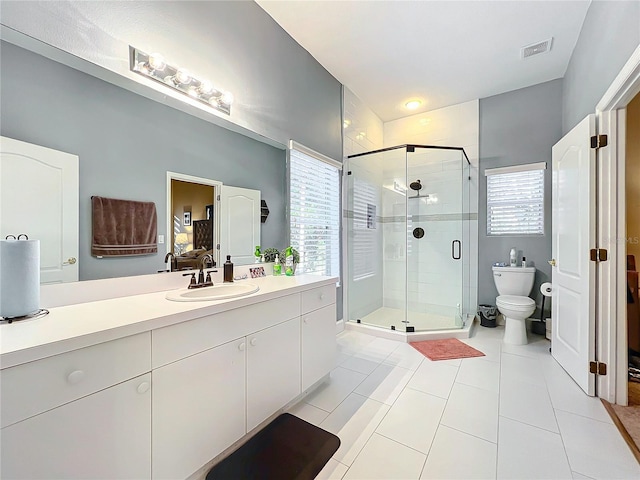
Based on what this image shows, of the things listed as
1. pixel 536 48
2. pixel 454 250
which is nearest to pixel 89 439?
pixel 454 250

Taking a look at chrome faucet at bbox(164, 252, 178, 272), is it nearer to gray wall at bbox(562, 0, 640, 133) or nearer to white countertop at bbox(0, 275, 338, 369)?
white countertop at bbox(0, 275, 338, 369)

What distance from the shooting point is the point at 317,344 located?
1.95 metres

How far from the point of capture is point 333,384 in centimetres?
210

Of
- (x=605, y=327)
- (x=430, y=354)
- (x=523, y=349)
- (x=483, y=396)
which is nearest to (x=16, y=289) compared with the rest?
(x=483, y=396)

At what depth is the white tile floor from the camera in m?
1.33

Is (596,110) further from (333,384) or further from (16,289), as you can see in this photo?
(16,289)

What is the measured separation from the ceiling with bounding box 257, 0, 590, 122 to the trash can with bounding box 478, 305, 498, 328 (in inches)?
107

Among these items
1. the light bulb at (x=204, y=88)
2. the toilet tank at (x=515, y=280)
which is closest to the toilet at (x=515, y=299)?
the toilet tank at (x=515, y=280)

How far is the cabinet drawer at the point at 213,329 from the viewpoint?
1.08 m

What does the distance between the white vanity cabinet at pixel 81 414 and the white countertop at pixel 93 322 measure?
0.11 feet

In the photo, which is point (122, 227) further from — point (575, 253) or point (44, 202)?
Answer: point (575, 253)

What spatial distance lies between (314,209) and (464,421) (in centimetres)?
211

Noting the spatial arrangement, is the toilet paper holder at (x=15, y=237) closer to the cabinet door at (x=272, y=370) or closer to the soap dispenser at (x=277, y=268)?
the cabinet door at (x=272, y=370)

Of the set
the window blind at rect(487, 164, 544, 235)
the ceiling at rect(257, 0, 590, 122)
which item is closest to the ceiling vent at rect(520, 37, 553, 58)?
the ceiling at rect(257, 0, 590, 122)
